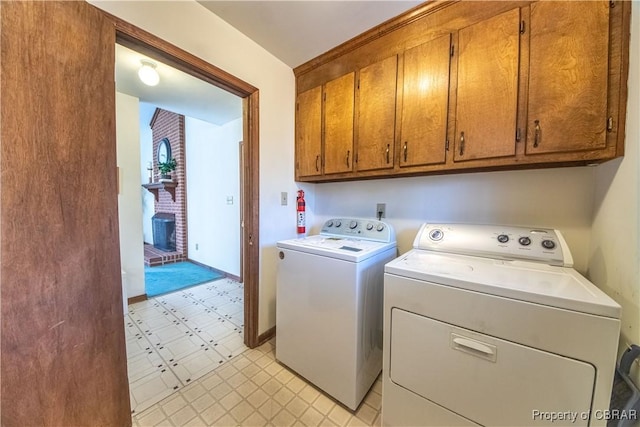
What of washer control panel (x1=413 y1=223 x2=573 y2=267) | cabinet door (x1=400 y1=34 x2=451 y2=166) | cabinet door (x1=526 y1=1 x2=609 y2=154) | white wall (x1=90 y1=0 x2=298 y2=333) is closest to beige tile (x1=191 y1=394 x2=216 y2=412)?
white wall (x1=90 y1=0 x2=298 y2=333)

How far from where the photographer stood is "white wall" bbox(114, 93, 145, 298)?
8.40 feet

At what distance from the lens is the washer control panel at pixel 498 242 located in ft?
3.80

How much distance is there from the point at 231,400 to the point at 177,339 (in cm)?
92

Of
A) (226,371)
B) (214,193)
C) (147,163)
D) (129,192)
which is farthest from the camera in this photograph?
(147,163)

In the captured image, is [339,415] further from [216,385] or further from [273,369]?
[216,385]

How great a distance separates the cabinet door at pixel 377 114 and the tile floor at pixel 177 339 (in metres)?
1.87

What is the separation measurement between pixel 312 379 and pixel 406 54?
223 cm

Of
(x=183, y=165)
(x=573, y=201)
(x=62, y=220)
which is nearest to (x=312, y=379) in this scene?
(x=62, y=220)

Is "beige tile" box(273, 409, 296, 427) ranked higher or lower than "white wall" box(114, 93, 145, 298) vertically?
lower

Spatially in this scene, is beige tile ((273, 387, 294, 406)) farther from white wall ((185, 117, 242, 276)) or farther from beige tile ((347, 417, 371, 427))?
white wall ((185, 117, 242, 276))

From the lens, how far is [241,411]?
1.30 metres

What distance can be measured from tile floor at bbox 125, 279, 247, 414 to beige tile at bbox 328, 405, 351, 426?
34.9 inches

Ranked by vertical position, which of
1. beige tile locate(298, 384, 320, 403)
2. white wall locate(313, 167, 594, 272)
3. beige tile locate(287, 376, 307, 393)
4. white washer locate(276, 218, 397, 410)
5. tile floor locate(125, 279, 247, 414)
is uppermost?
white wall locate(313, 167, 594, 272)

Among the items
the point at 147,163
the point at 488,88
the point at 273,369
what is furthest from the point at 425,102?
the point at 147,163
